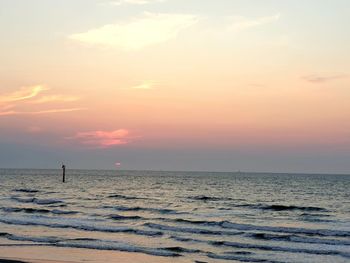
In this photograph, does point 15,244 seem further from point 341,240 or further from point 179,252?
point 341,240

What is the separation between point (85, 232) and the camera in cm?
2648

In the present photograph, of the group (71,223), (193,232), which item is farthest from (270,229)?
(71,223)

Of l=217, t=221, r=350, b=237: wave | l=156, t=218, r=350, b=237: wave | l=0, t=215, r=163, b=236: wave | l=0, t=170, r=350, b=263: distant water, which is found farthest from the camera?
Answer: l=156, t=218, r=350, b=237: wave

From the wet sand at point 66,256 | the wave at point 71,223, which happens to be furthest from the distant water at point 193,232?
the wet sand at point 66,256

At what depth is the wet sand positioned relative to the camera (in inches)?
726

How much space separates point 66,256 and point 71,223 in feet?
37.0

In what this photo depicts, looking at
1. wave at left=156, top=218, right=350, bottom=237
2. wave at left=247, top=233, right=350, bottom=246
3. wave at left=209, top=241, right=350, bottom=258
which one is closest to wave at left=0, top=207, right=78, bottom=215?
wave at left=156, top=218, right=350, bottom=237

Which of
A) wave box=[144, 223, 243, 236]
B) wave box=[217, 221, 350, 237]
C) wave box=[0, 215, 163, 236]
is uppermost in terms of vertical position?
wave box=[0, 215, 163, 236]

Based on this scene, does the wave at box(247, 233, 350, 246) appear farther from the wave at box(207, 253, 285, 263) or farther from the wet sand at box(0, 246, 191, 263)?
the wet sand at box(0, 246, 191, 263)

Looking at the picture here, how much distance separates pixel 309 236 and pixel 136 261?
1125 cm

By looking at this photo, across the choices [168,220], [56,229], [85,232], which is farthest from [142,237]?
[168,220]

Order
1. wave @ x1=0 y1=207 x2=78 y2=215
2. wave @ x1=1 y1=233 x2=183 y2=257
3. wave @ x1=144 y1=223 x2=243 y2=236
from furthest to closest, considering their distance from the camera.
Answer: wave @ x1=0 y1=207 x2=78 y2=215, wave @ x1=144 y1=223 x2=243 y2=236, wave @ x1=1 y1=233 x2=183 y2=257

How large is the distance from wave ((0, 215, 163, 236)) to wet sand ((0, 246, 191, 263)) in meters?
6.12

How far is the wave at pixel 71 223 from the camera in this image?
89.1 ft
